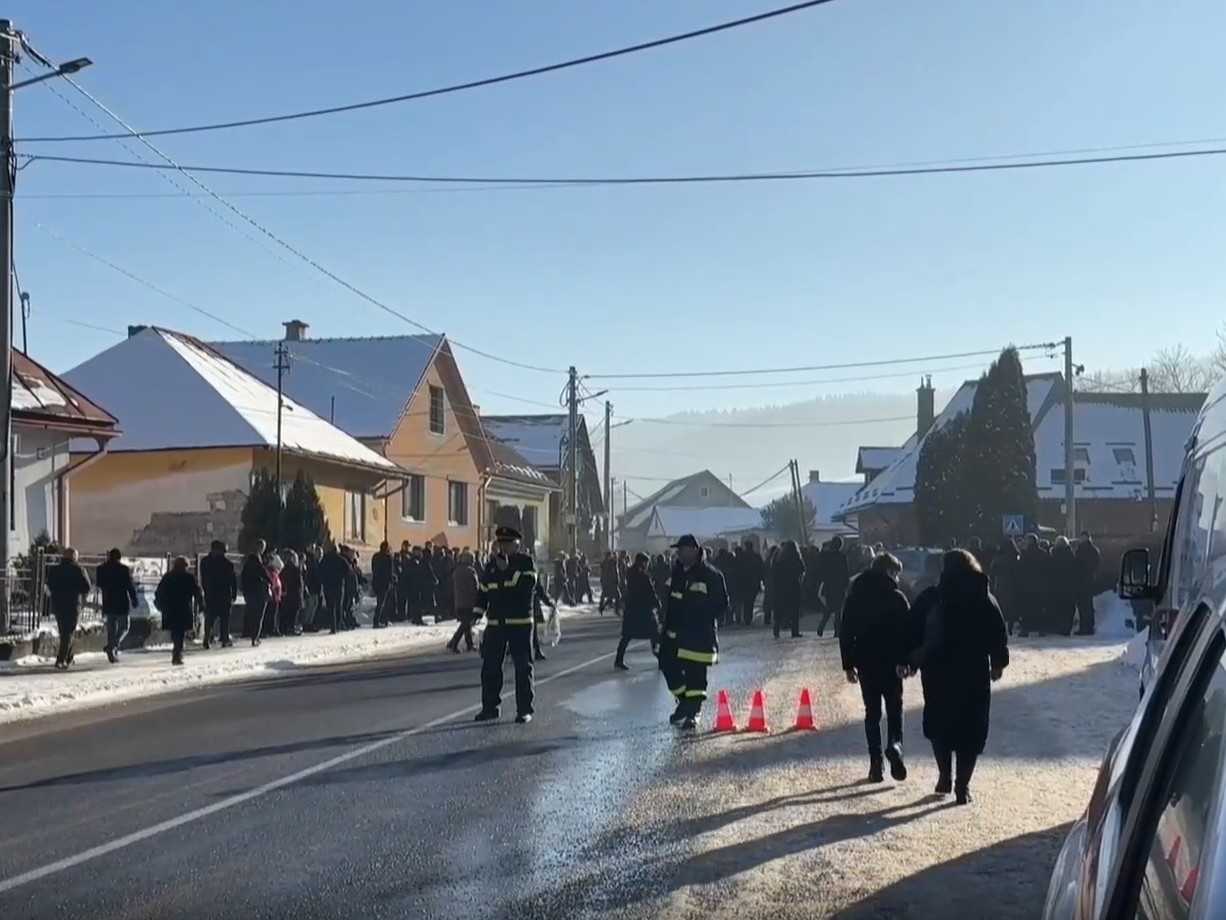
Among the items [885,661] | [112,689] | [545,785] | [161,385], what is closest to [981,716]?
[885,661]

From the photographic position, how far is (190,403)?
3844 centimetres

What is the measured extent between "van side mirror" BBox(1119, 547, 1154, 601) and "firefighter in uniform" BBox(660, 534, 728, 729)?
4.30m

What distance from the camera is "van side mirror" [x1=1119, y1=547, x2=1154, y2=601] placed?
9.76 m

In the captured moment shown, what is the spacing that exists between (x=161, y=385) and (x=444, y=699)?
2570 cm

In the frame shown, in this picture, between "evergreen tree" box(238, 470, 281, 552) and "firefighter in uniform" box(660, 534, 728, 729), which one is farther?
"evergreen tree" box(238, 470, 281, 552)

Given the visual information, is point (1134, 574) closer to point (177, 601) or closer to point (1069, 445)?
point (177, 601)

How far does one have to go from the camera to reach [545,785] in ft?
33.8

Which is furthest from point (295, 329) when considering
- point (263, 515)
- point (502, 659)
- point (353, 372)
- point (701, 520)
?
point (701, 520)

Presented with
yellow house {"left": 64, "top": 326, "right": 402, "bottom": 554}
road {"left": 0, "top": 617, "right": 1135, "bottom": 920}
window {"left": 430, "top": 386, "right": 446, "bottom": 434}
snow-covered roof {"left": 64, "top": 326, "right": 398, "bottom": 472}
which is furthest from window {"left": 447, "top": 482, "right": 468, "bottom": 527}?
road {"left": 0, "top": 617, "right": 1135, "bottom": 920}

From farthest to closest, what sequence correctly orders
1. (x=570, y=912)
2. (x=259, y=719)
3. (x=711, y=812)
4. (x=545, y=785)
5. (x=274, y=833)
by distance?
(x=259, y=719)
(x=545, y=785)
(x=711, y=812)
(x=274, y=833)
(x=570, y=912)

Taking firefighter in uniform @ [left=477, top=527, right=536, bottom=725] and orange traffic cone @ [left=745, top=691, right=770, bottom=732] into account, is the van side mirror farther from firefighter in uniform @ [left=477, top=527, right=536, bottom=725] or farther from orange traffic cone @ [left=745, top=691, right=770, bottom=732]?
firefighter in uniform @ [left=477, top=527, right=536, bottom=725]

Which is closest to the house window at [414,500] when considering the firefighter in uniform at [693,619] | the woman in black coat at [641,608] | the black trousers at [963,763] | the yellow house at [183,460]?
the yellow house at [183,460]

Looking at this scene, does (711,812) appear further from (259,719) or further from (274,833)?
(259,719)

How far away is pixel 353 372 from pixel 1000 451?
2100cm
